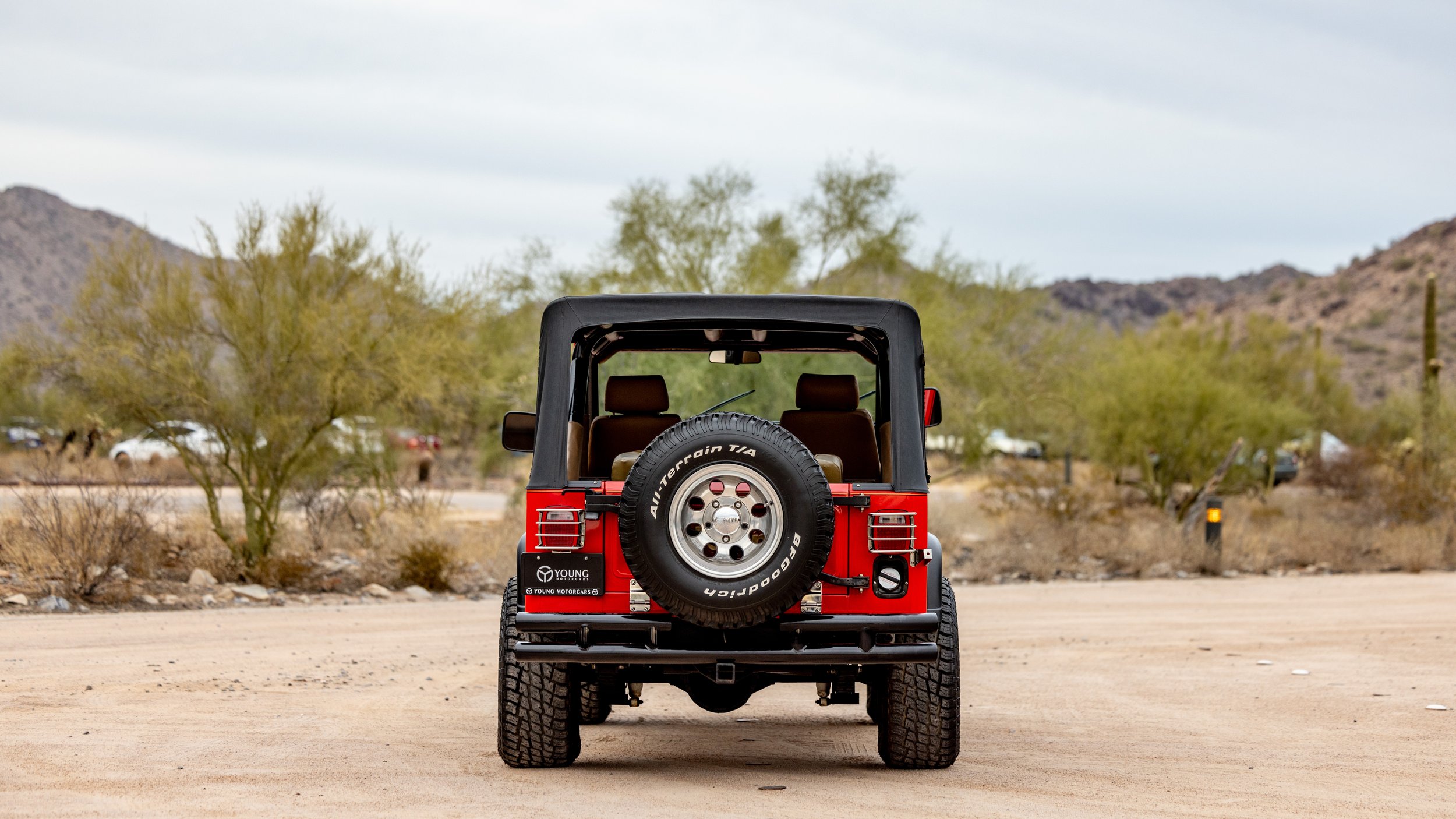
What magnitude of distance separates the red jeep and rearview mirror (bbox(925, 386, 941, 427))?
0.08ft

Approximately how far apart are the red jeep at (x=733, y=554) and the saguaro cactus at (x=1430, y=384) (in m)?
23.1

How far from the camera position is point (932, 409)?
791cm

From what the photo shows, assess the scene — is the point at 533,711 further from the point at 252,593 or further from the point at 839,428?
the point at 252,593

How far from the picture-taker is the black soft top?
6.81 metres

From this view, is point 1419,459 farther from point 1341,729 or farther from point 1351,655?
point 1341,729

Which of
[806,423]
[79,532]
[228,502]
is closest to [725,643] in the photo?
[806,423]

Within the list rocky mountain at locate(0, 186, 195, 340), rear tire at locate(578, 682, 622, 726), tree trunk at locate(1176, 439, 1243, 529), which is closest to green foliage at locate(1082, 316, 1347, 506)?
tree trunk at locate(1176, 439, 1243, 529)

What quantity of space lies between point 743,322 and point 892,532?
127cm

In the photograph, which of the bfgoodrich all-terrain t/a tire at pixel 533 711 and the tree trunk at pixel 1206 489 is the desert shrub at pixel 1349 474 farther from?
the bfgoodrich all-terrain t/a tire at pixel 533 711

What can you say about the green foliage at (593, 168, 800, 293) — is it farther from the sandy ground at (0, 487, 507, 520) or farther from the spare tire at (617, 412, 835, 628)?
the spare tire at (617, 412, 835, 628)

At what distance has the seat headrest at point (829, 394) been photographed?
7.84 m

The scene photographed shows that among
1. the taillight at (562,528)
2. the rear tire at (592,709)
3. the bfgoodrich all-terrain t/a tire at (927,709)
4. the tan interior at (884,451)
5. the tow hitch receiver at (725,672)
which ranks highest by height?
the tan interior at (884,451)

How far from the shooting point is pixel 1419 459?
26.2m

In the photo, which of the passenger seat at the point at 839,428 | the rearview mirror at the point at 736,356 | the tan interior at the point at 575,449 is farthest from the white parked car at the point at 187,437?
the passenger seat at the point at 839,428
